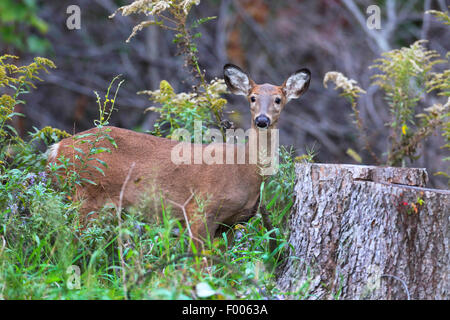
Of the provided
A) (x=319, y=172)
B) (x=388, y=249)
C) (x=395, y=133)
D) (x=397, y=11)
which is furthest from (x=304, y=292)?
(x=397, y=11)

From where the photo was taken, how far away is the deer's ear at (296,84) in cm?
507

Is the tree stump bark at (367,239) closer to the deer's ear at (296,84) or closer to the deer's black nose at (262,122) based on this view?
the deer's black nose at (262,122)

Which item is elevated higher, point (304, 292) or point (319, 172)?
point (319, 172)

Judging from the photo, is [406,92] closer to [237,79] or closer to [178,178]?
[237,79]

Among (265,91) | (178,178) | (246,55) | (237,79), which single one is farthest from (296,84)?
(246,55)

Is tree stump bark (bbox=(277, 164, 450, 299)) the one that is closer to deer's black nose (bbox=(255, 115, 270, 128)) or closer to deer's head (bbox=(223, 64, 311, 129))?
deer's black nose (bbox=(255, 115, 270, 128))

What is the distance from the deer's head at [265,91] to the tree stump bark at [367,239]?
66cm

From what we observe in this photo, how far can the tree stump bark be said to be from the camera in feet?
12.2

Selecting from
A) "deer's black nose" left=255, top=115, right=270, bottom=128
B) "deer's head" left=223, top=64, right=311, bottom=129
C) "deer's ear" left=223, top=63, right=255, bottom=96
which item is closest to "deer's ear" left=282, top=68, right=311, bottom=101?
"deer's head" left=223, top=64, right=311, bottom=129

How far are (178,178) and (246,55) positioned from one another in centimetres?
814

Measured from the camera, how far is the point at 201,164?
4758 millimetres

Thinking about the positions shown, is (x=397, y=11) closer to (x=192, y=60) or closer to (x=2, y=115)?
(x=192, y=60)

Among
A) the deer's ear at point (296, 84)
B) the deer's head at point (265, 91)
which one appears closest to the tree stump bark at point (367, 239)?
the deer's head at point (265, 91)
